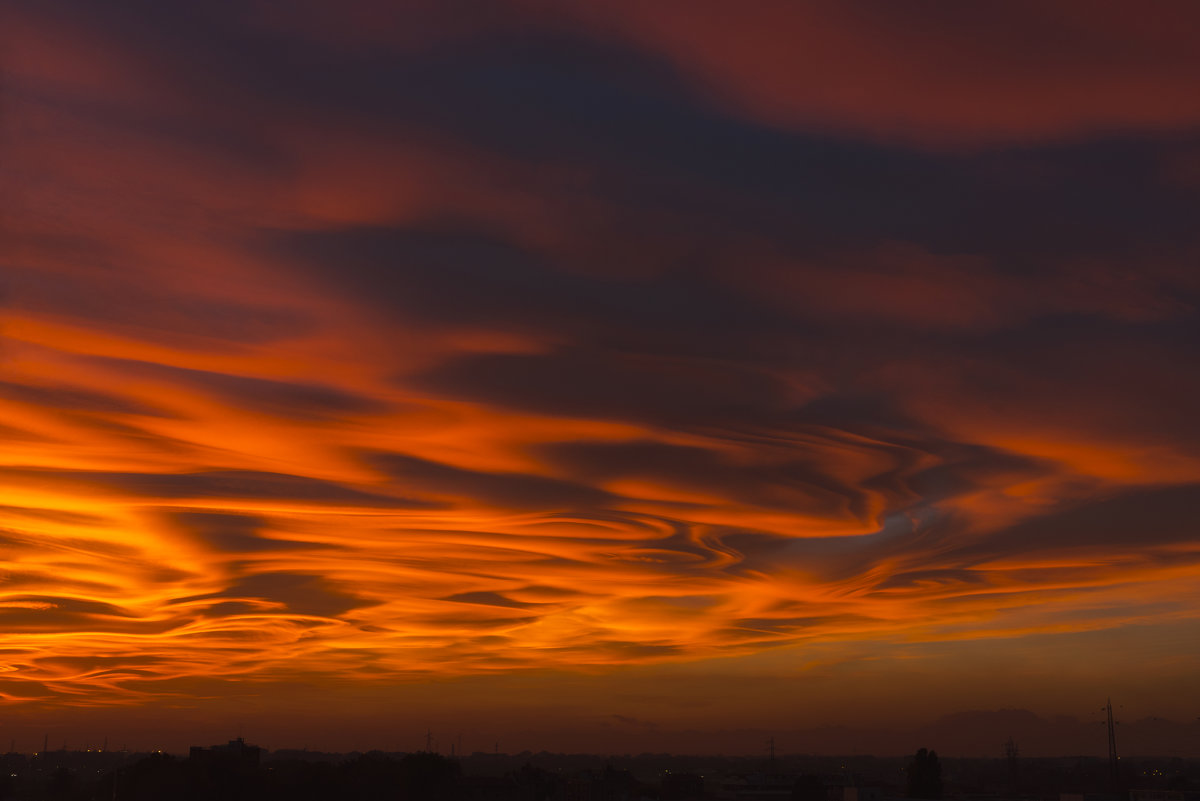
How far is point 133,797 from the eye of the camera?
111m

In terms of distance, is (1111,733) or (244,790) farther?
(1111,733)

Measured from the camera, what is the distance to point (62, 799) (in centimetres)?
12838

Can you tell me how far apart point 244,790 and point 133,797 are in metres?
12.4

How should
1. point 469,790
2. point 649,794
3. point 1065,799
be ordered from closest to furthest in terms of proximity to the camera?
point 1065,799, point 469,790, point 649,794

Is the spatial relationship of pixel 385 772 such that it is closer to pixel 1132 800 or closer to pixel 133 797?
pixel 133 797

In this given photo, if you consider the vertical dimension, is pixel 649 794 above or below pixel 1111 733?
below

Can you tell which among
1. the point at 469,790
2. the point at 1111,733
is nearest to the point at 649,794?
the point at 469,790

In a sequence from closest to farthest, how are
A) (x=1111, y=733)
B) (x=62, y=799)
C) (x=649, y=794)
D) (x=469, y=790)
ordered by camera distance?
(x=62, y=799), (x=469, y=790), (x=1111, y=733), (x=649, y=794)

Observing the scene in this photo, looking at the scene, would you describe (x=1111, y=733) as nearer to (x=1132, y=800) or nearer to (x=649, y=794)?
(x=1132, y=800)

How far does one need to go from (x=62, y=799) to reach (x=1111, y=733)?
144 m

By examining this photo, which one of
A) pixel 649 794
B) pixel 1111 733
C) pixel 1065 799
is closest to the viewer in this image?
pixel 1065 799

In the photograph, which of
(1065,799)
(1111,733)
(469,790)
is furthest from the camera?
(1111,733)

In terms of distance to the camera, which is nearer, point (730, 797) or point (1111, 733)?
point (1111, 733)

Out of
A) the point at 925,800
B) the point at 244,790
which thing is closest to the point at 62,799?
→ the point at 244,790
